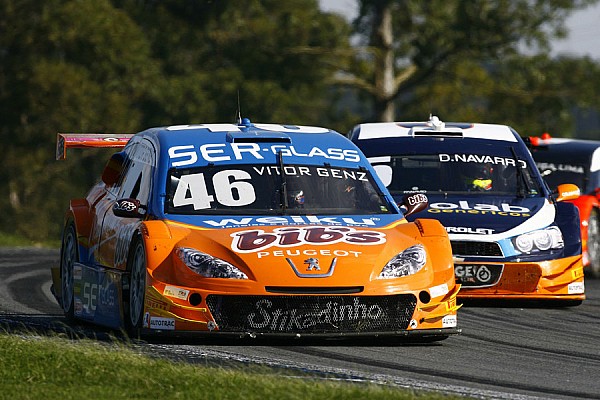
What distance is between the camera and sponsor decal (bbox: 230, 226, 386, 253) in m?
8.93

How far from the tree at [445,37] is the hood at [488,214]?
1257 inches

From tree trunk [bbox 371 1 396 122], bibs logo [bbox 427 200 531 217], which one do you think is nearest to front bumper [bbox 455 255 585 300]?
A: bibs logo [bbox 427 200 531 217]

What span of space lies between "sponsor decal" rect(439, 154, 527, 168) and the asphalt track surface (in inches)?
82.3

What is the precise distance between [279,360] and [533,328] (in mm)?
2912

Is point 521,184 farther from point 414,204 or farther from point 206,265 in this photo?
point 206,265

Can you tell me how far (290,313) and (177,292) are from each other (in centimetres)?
68

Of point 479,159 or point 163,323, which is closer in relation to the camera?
point 163,323

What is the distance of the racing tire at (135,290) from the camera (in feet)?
29.8

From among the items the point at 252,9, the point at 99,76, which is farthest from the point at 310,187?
the point at 252,9

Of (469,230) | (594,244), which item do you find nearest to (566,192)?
(469,230)

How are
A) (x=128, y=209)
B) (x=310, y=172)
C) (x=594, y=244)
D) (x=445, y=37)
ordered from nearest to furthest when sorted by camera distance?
(x=128, y=209) → (x=310, y=172) → (x=594, y=244) → (x=445, y=37)

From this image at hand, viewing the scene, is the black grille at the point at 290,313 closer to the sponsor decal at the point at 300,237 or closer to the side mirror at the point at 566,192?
the sponsor decal at the point at 300,237

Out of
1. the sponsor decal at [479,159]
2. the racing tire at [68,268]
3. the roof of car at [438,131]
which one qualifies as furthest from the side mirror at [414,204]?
the roof of car at [438,131]

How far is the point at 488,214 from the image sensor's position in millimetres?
12359
